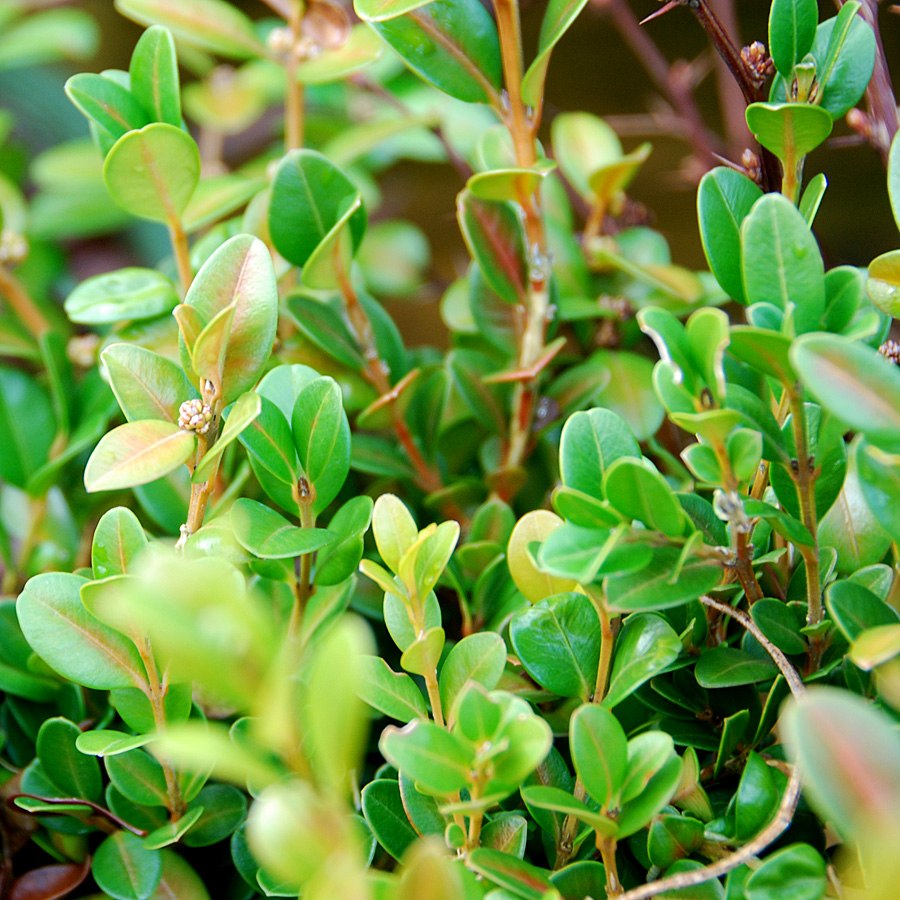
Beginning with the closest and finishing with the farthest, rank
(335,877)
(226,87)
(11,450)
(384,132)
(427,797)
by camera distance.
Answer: (335,877), (427,797), (11,450), (384,132), (226,87)

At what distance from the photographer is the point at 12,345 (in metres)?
0.57

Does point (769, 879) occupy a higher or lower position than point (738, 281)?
lower

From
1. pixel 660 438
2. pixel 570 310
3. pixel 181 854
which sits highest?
pixel 570 310

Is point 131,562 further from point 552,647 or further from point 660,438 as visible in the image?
point 660,438

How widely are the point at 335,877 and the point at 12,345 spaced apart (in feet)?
1.59

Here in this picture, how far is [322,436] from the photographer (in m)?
0.35

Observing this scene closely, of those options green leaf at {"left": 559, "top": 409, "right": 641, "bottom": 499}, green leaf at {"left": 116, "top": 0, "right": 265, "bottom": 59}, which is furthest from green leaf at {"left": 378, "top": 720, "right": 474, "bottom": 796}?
green leaf at {"left": 116, "top": 0, "right": 265, "bottom": 59}

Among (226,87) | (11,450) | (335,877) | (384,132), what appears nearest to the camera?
(335,877)

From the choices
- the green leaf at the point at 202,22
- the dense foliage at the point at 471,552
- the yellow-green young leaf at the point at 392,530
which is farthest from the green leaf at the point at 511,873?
the green leaf at the point at 202,22

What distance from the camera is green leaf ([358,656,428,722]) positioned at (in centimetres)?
33

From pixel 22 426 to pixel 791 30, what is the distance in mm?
506

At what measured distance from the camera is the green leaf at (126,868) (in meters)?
0.37

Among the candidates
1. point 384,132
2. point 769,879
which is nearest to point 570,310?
point 384,132

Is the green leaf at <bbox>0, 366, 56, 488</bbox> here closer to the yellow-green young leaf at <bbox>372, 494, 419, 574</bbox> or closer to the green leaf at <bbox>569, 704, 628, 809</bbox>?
the yellow-green young leaf at <bbox>372, 494, 419, 574</bbox>
